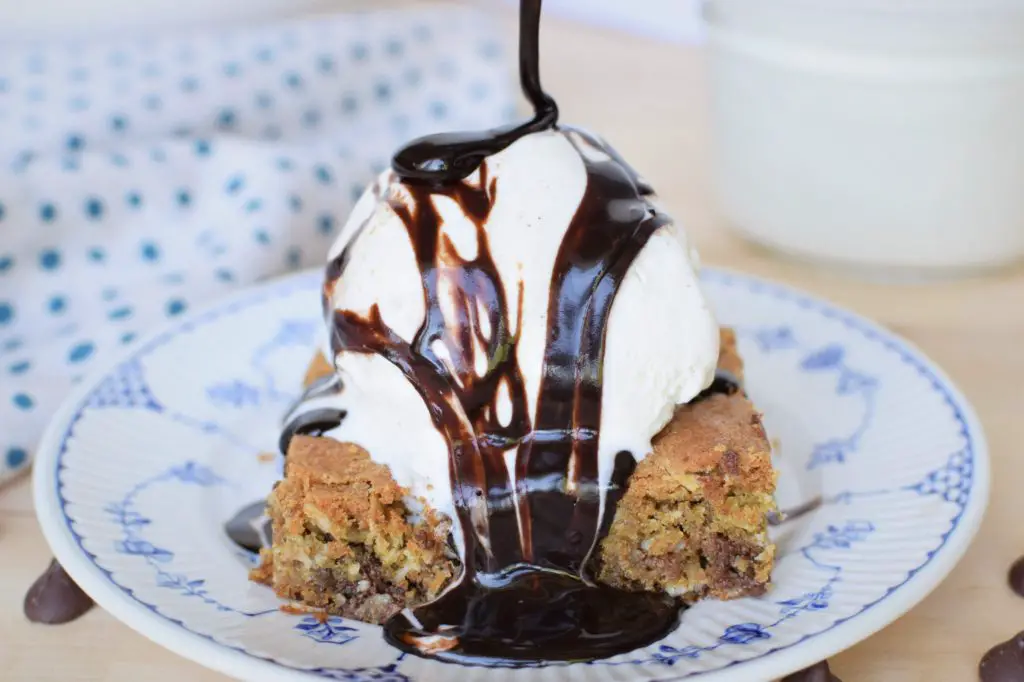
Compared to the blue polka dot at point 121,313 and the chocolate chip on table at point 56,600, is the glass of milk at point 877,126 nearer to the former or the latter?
the blue polka dot at point 121,313

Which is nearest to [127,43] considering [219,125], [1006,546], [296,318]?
[219,125]

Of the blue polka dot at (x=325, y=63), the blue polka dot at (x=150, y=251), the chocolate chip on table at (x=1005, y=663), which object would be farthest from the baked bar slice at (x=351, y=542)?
the blue polka dot at (x=325, y=63)

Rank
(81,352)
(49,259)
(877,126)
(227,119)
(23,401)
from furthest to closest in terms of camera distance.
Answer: (227,119) < (49,259) < (877,126) < (81,352) < (23,401)

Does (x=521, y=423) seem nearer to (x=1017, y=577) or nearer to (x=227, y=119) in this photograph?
(x=1017, y=577)

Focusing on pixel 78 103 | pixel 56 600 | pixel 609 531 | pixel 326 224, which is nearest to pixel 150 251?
pixel 326 224

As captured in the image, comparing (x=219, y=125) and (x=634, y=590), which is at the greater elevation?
(x=219, y=125)

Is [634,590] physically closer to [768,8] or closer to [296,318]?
[296,318]
